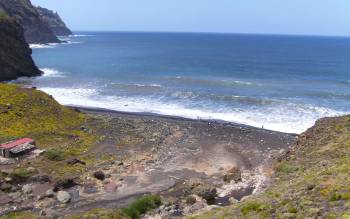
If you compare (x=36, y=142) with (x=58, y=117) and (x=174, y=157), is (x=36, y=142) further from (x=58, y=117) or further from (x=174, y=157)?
(x=174, y=157)

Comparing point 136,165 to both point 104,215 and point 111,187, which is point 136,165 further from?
point 104,215

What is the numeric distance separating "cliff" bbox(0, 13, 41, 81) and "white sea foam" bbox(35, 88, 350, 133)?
22.5 metres

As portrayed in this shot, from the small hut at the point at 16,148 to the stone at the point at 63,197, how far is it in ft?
35.0

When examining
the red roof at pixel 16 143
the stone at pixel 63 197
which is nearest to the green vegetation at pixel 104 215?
the stone at pixel 63 197

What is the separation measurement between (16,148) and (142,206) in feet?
57.1

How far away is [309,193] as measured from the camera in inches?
893

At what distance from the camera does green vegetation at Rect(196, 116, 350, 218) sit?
800 inches

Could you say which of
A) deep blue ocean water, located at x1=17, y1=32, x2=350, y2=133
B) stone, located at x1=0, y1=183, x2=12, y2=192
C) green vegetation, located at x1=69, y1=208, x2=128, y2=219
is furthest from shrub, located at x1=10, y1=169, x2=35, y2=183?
deep blue ocean water, located at x1=17, y1=32, x2=350, y2=133

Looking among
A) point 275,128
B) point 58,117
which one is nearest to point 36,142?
Answer: point 58,117

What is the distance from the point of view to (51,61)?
142 metres

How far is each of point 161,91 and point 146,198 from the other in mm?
55271

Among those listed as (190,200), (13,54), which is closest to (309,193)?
(190,200)

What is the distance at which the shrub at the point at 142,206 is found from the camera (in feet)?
96.8

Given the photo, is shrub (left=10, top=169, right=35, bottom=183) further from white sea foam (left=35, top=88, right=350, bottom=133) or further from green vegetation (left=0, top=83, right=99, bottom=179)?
white sea foam (left=35, top=88, right=350, bottom=133)
